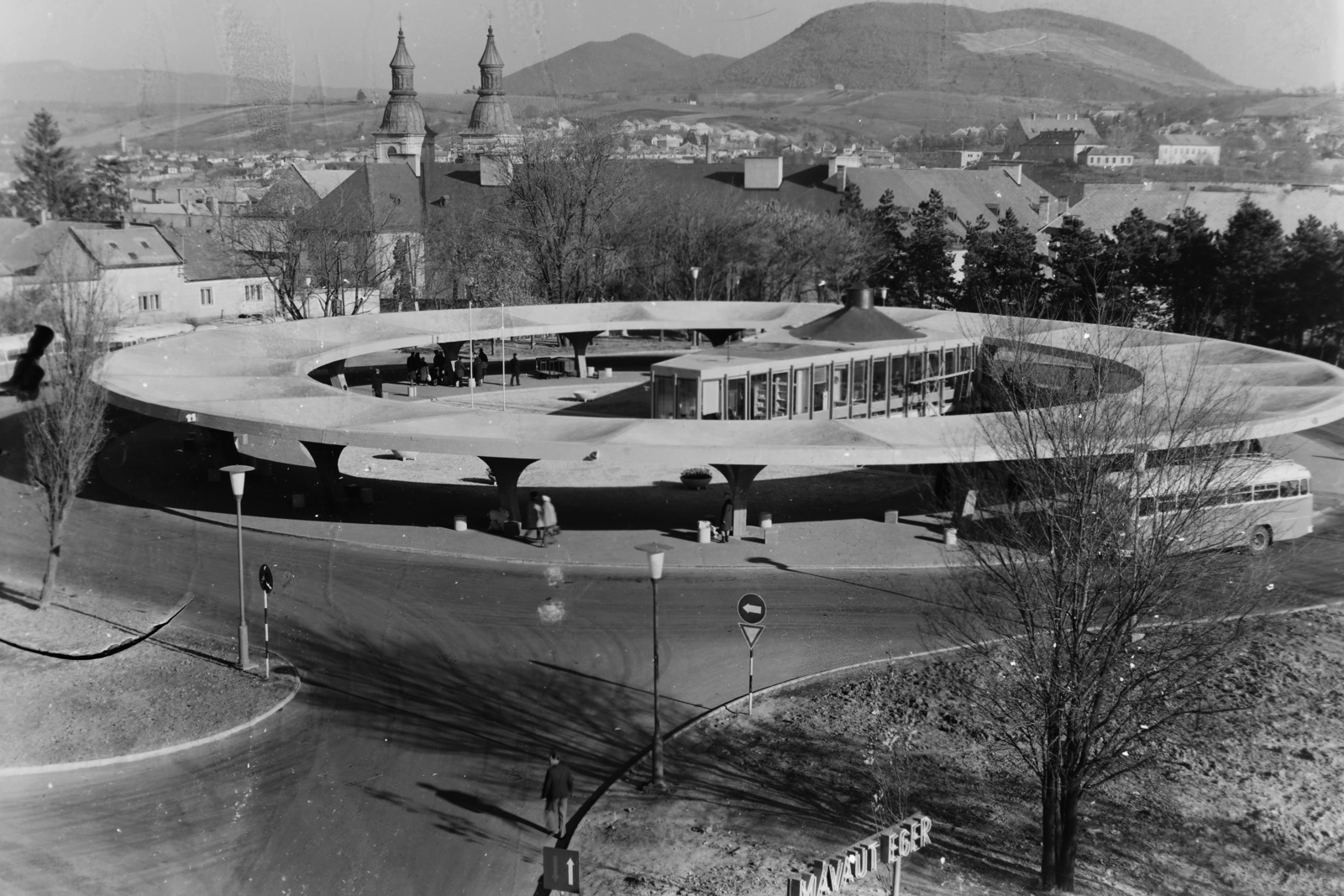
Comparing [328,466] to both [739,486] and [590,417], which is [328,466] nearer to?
[590,417]

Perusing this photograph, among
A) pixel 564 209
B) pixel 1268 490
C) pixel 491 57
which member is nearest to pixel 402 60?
pixel 491 57

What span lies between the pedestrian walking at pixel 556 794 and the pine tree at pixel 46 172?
Result: 9144 cm

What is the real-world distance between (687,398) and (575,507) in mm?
5756

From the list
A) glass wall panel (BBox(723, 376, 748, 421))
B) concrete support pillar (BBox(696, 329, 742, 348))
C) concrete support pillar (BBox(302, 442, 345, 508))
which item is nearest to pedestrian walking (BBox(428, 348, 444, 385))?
concrete support pillar (BBox(696, 329, 742, 348))

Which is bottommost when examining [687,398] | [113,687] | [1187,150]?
[113,687]

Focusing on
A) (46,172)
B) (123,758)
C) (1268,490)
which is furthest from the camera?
(46,172)

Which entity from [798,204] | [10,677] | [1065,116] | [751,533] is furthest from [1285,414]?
[1065,116]

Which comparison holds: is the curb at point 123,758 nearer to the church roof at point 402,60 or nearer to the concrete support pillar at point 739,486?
the concrete support pillar at point 739,486

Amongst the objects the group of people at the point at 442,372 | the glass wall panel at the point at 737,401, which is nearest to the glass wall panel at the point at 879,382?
the glass wall panel at the point at 737,401

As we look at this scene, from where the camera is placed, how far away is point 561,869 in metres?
12.1

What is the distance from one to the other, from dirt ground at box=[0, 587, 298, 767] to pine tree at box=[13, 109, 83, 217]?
81.7 metres

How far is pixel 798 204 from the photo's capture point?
77438 mm

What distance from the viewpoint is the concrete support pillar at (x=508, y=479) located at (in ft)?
81.1

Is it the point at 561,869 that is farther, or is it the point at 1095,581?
the point at 1095,581
